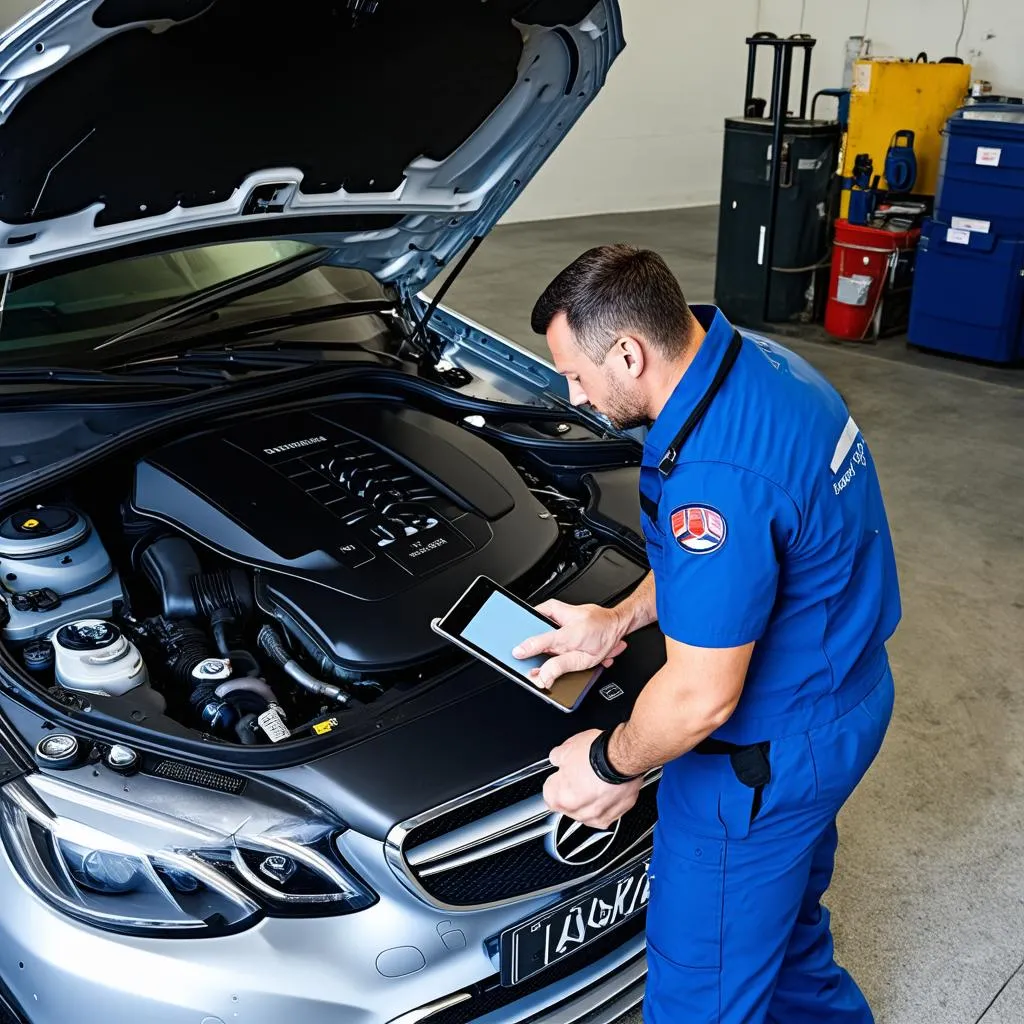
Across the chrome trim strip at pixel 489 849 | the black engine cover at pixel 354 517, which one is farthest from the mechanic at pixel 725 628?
the black engine cover at pixel 354 517

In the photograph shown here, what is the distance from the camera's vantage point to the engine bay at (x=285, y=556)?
1669 mm

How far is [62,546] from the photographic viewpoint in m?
1.84

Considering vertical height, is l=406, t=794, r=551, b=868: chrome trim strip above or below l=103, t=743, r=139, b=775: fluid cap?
below

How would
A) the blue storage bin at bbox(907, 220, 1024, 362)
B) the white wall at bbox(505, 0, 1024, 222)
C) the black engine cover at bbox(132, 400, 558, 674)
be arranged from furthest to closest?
the white wall at bbox(505, 0, 1024, 222) < the blue storage bin at bbox(907, 220, 1024, 362) < the black engine cover at bbox(132, 400, 558, 674)

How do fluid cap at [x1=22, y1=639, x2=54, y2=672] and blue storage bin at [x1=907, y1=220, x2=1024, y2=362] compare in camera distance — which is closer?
fluid cap at [x1=22, y1=639, x2=54, y2=672]

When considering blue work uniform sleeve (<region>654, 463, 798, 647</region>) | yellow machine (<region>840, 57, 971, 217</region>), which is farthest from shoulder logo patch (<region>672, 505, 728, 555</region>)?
yellow machine (<region>840, 57, 971, 217</region>)

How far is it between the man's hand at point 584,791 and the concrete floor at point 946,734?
705mm

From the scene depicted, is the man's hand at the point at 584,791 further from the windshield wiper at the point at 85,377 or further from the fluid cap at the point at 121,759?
the windshield wiper at the point at 85,377

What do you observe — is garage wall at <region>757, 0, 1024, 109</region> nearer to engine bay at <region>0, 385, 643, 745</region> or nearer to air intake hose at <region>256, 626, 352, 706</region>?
engine bay at <region>0, 385, 643, 745</region>

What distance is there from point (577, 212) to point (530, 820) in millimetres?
9075

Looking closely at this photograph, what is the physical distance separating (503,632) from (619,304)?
1.95 feet

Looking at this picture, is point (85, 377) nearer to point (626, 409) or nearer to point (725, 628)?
point (626, 409)

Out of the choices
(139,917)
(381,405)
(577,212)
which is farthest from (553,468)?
(577,212)

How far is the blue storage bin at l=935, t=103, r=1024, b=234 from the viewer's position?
17.5 ft
